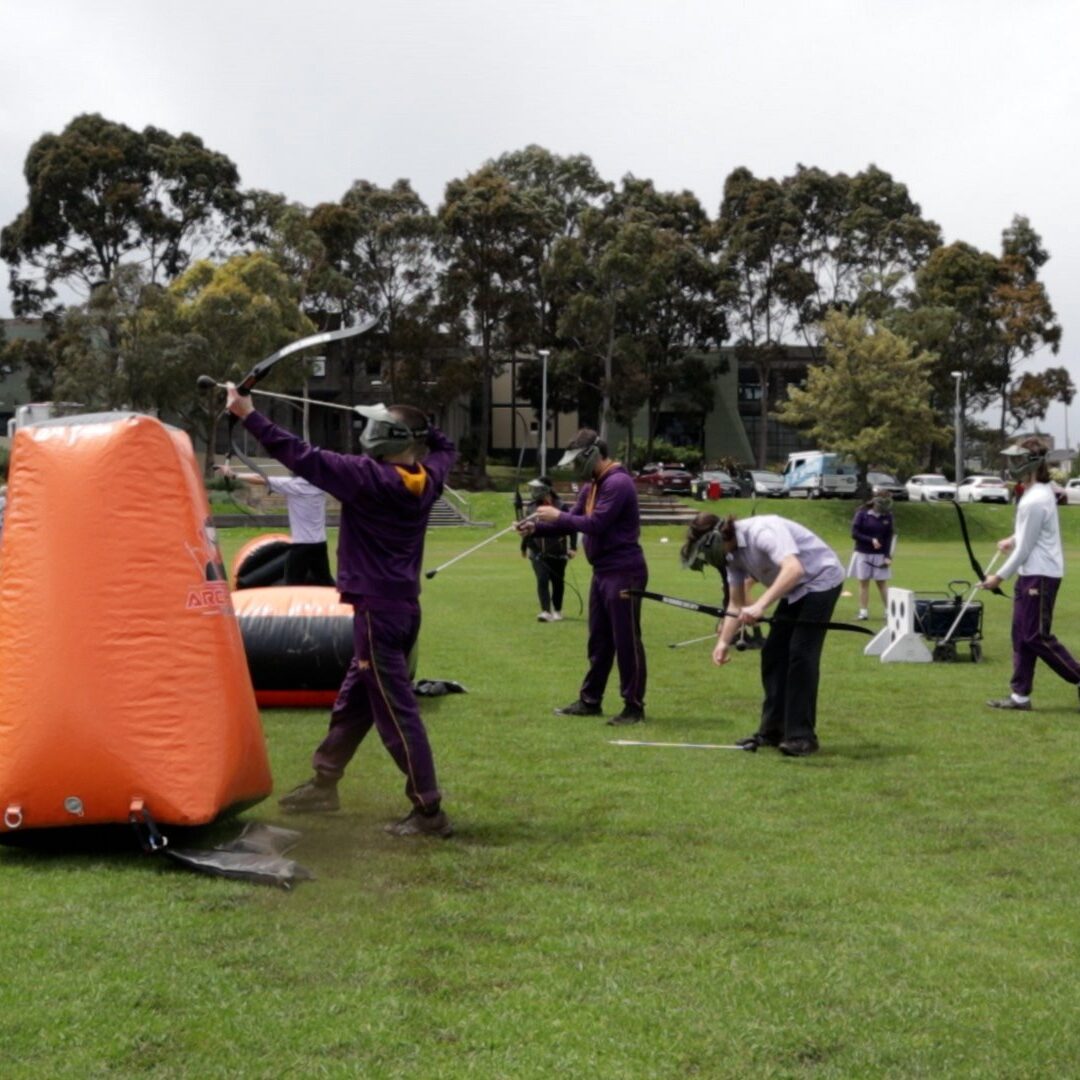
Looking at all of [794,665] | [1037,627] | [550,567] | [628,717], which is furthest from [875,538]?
[794,665]

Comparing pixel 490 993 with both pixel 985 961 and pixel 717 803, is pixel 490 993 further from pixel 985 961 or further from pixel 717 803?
pixel 717 803

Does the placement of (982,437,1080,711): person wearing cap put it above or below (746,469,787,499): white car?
above

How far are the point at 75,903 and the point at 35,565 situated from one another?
1604 mm

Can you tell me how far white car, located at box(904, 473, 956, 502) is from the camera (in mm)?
64438

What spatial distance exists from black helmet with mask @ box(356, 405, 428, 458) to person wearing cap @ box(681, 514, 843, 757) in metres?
2.61

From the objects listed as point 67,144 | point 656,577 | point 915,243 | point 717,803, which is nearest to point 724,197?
point 915,243

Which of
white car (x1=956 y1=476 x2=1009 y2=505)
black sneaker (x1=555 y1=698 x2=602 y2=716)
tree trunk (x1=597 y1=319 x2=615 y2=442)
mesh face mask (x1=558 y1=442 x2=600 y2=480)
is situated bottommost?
white car (x1=956 y1=476 x2=1009 y2=505)

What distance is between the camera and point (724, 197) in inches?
3125

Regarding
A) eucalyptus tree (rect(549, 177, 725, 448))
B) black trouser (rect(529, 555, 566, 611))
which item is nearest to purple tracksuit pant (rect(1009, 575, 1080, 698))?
black trouser (rect(529, 555, 566, 611))

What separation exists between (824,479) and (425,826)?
6008 cm

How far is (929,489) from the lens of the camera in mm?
65000

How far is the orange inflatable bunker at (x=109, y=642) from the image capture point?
637 centimetres

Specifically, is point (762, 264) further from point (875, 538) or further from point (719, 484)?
point (875, 538)

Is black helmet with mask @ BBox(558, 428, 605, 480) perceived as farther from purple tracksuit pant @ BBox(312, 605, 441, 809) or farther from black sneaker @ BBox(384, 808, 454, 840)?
black sneaker @ BBox(384, 808, 454, 840)
